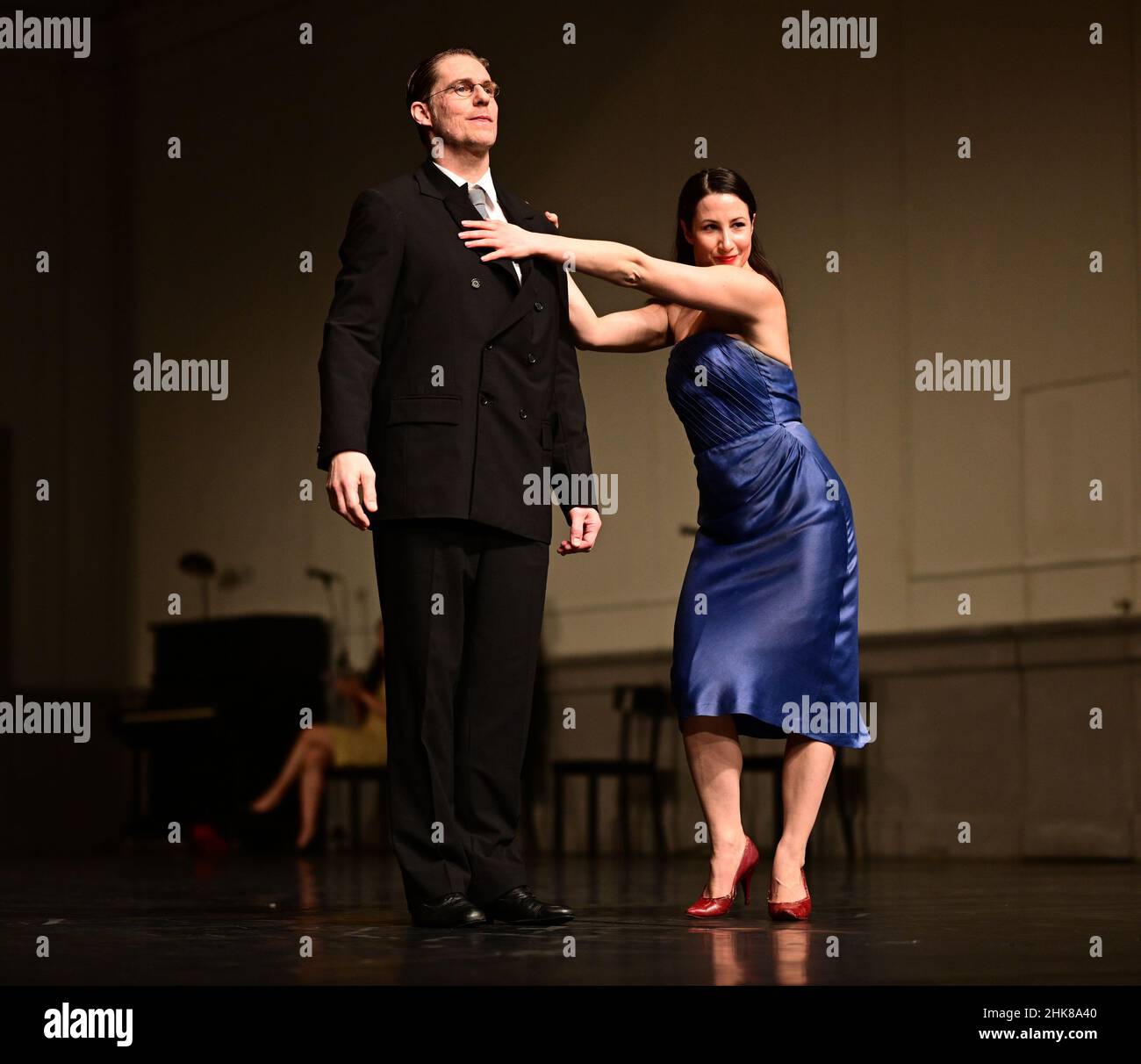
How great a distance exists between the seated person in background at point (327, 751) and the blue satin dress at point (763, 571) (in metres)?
4.21

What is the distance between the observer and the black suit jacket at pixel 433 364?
256 centimetres

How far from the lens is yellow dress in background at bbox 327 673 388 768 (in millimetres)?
7047

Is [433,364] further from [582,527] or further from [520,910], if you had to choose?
[520,910]

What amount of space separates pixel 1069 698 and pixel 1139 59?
2177 mm

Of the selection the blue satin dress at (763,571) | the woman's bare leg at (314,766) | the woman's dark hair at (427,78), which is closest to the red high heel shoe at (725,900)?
the blue satin dress at (763,571)

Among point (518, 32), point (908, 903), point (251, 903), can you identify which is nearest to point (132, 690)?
point (518, 32)

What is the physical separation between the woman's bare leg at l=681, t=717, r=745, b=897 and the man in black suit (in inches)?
15.9

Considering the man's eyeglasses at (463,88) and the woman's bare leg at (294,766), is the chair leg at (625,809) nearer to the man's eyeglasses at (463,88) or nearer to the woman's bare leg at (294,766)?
the woman's bare leg at (294,766)

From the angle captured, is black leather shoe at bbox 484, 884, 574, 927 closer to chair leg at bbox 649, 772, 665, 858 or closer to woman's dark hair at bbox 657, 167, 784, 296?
woman's dark hair at bbox 657, 167, 784, 296

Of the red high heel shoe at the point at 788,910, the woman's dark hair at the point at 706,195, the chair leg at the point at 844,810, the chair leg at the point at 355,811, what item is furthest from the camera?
the chair leg at the point at 355,811

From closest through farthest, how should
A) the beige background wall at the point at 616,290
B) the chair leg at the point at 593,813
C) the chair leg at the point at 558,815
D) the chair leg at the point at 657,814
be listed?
the beige background wall at the point at 616,290 < the chair leg at the point at 593,813 < the chair leg at the point at 657,814 < the chair leg at the point at 558,815

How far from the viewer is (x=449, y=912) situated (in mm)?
2539

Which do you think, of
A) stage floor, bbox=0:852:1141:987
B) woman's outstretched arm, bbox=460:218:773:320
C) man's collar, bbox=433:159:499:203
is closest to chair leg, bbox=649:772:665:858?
stage floor, bbox=0:852:1141:987

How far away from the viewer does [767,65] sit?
21.4 ft
